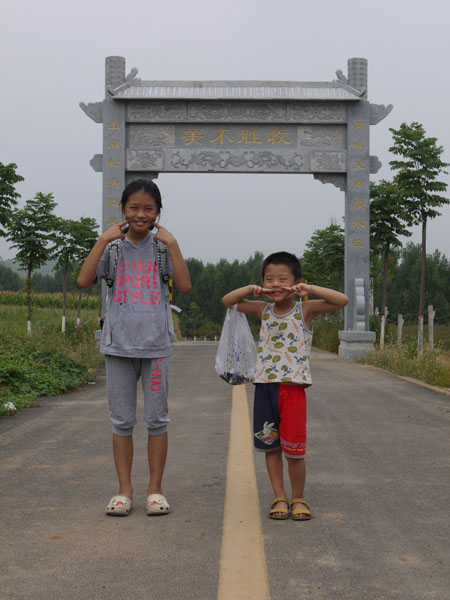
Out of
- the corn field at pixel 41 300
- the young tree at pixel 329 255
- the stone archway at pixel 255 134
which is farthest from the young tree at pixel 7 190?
the corn field at pixel 41 300

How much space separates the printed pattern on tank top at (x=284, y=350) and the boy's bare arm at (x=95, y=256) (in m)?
0.97

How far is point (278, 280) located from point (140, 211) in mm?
868

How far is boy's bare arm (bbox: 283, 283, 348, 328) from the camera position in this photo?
13.0 ft

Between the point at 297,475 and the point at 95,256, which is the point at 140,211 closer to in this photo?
the point at 95,256

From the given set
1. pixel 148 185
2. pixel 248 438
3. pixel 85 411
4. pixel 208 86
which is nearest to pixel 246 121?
pixel 208 86

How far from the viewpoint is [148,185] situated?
417 centimetres

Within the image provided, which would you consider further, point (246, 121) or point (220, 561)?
point (246, 121)

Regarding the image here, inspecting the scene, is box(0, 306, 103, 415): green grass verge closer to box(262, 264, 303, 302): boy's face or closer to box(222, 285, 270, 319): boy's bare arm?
box(222, 285, 270, 319): boy's bare arm

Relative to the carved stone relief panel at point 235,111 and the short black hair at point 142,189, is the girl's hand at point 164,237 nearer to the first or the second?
the short black hair at point 142,189

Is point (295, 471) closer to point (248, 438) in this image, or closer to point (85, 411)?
point (248, 438)

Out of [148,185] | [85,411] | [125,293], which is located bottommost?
[85,411]

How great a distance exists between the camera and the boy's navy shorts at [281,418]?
4012 mm

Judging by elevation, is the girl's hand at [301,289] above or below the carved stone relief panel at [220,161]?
below

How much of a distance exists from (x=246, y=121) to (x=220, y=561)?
19975mm
